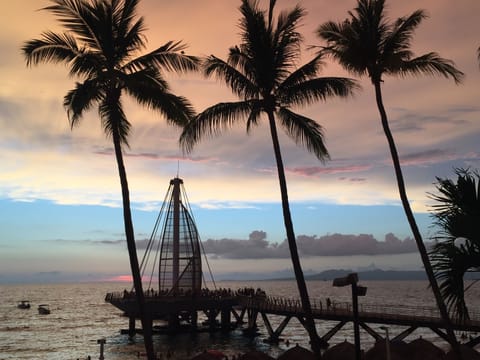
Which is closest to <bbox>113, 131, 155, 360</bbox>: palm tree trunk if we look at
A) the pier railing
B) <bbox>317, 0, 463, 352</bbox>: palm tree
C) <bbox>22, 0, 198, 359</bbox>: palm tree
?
<bbox>22, 0, 198, 359</bbox>: palm tree

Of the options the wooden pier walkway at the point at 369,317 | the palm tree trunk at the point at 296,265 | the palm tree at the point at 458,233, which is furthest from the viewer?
the wooden pier walkway at the point at 369,317

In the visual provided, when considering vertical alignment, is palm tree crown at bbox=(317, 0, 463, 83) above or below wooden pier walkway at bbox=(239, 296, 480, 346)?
above

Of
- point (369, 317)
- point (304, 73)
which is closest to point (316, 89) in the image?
point (304, 73)

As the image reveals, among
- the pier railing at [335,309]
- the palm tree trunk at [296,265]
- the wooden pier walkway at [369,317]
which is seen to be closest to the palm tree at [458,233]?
the palm tree trunk at [296,265]

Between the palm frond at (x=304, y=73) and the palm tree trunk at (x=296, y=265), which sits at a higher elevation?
the palm frond at (x=304, y=73)

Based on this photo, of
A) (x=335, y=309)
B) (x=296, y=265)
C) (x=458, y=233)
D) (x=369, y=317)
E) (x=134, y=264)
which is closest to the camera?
(x=458, y=233)

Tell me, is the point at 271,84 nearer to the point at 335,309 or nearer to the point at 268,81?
the point at 268,81

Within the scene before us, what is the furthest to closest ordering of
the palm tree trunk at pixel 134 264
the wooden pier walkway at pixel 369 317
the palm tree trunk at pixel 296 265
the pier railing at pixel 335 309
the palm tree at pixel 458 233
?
the pier railing at pixel 335 309 → the wooden pier walkway at pixel 369 317 → the palm tree trunk at pixel 296 265 → the palm tree trunk at pixel 134 264 → the palm tree at pixel 458 233

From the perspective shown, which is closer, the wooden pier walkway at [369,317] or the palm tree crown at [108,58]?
the palm tree crown at [108,58]

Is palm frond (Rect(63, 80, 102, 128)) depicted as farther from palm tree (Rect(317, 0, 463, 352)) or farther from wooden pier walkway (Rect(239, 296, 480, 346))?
wooden pier walkway (Rect(239, 296, 480, 346))

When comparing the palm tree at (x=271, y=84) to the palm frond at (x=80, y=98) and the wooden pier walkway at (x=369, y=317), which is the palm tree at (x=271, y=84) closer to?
the palm frond at (x=80, y=98)

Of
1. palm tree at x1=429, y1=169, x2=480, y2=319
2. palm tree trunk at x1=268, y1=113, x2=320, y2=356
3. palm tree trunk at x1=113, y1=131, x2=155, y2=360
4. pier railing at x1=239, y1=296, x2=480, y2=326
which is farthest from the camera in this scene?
pier railing at x1=239, y1=296, x2=480, y2=326

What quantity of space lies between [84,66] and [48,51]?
1306 mm

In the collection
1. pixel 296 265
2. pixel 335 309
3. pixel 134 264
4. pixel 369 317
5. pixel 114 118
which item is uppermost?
pixel 114 118
